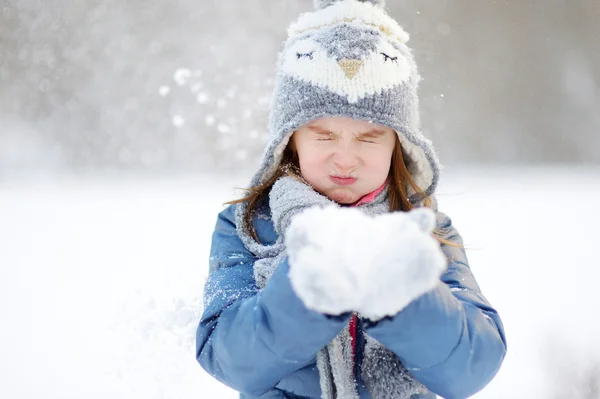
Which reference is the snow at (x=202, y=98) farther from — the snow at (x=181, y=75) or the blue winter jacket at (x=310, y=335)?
the blue winter jacket at (x=310, y=335)

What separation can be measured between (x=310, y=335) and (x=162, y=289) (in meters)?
2.57

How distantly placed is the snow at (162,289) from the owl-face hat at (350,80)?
26 cm

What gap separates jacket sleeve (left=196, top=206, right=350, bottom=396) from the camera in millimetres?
860

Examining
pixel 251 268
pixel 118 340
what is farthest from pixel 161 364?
pixel 251 268

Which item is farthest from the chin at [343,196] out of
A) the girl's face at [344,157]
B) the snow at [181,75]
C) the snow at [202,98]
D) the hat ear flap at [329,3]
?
the snow at [181,75]

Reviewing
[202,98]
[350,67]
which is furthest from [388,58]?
[202,98]

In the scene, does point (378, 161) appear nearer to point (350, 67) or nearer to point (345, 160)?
point (345, 160)

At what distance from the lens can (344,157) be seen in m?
1.26

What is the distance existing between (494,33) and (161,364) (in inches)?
463

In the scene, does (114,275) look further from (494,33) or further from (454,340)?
(494,33)

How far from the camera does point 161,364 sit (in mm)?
2475

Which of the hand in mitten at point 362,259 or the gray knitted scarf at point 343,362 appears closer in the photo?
the hand in mitten at point 362,259

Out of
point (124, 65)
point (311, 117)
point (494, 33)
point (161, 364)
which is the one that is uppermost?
point (494, 33)

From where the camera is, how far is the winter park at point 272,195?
3.24ft
